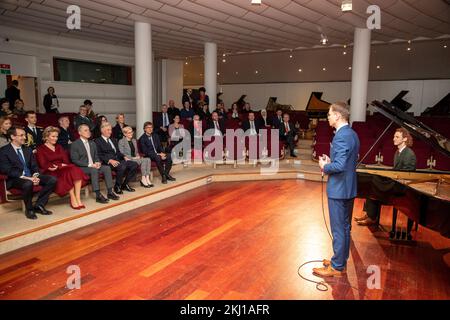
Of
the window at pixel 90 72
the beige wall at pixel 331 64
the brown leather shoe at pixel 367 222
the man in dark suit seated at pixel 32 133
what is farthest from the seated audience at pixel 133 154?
the beige wall at pixel 331 64

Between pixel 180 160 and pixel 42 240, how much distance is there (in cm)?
382

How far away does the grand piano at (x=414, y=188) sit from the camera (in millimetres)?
2865

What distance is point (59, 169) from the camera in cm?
425

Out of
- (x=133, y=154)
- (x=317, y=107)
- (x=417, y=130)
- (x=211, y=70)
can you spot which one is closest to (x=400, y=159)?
(x=417, y=130)

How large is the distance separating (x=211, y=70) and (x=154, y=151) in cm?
473

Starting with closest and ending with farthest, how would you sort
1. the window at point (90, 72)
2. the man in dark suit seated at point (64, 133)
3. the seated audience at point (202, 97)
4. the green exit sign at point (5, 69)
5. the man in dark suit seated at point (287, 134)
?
the man in dark suit seated at point (64, 133) → the green exit sign at point (5, 69) → the man in dark suit seated at point (287, 134) → the seated audience at point (202, 97) → the window at point (90, 72)

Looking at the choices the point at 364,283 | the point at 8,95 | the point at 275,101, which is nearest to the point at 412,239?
the point at 364,283

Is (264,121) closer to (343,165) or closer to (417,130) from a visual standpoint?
(417,130)

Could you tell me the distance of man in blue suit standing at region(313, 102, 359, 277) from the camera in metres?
2.71

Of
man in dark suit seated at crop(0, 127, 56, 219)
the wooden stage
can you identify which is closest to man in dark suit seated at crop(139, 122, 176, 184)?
the wooden stage

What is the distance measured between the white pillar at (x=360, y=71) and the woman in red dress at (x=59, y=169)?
21.8 ft

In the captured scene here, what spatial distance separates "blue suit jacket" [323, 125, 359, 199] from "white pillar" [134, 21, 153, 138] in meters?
5.68

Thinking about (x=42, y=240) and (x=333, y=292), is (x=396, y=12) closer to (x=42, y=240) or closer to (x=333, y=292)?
(x=333, y=292)

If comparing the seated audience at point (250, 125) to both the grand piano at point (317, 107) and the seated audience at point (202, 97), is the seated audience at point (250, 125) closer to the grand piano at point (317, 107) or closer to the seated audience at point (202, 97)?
the seated audience at point (202, 97)
